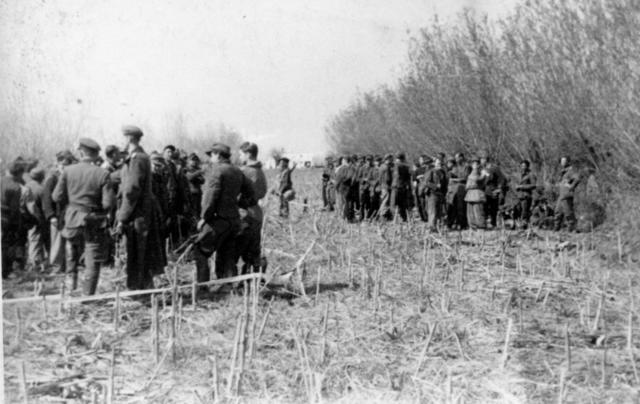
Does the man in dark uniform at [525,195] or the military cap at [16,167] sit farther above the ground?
the military cap at [16,167]

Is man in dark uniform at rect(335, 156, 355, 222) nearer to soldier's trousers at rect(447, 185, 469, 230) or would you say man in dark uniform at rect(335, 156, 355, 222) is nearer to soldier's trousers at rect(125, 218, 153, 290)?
soldier's trousers at rect(447, 185, 469, 230)

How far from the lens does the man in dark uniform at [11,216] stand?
5.95 meters

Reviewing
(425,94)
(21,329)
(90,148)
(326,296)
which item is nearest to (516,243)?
(326,296)

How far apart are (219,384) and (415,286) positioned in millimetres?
2978

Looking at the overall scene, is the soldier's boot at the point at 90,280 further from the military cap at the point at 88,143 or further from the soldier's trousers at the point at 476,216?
the soldier's trousers at the point at 476,216

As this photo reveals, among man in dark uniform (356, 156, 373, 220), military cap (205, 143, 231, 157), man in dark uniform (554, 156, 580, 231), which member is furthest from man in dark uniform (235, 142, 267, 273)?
man in dark uniform (356, 156, 373, 220)

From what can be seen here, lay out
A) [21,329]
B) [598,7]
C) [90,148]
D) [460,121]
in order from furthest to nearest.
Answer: [460,121] < [598,7] < [90,148] < [21,329]

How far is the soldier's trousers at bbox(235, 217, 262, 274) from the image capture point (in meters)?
6.65

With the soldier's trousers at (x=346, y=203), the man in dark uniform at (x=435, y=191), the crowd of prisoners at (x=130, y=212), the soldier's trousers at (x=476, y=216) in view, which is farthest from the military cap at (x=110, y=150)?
the soldier's trousers at (x=346, y=203)

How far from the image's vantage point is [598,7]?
31.4ft

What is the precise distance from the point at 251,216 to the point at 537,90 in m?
8.21

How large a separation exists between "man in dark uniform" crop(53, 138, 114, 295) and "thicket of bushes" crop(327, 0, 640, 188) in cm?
618

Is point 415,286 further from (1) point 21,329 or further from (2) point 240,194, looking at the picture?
(1) point 21,329

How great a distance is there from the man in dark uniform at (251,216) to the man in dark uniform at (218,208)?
0.41 ft
